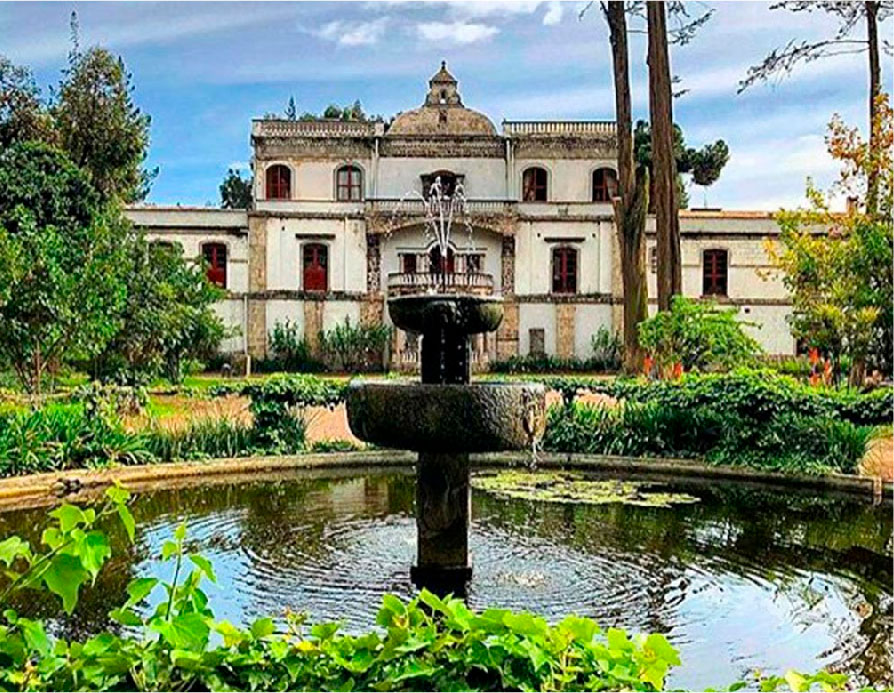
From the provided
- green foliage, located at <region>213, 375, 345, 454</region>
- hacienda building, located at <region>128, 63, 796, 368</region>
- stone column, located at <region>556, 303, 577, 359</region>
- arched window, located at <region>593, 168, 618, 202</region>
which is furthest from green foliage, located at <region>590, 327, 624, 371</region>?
green foliage, located at <region>213, 375, 345, 454</region>

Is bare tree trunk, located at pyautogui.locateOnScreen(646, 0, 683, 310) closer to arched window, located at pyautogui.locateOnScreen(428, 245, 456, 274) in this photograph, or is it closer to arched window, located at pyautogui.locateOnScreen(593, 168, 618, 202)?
arched window, located at pyautogui.locateOnScreen(428, 245, 456, 274)

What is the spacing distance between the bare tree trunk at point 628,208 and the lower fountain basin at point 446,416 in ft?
45.3

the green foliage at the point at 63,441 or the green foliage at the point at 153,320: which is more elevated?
the green foliage at the point at 153,320

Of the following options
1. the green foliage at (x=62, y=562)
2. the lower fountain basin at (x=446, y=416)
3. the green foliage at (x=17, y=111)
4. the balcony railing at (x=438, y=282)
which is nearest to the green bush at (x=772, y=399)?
the lower fountain basin at (x=446, y=416)

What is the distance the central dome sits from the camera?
37000 millimetres

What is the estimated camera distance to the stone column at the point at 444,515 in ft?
19.6

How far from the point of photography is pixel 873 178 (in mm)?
19641

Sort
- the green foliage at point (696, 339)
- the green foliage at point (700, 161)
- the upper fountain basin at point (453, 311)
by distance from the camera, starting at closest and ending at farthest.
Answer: the upper fountain basin at point (453, 311) → the green foliage at point (696, 339) → the green foliage at point (700, 161)

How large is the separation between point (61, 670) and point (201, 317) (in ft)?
65.1

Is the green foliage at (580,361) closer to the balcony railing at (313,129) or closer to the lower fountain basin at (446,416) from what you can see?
the balcony railing at (313,129)

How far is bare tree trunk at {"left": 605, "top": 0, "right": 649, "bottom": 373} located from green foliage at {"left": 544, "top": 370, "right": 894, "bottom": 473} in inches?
297

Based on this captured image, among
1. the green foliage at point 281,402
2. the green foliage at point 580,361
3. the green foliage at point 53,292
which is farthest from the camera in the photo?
the green foliage at point 580,361

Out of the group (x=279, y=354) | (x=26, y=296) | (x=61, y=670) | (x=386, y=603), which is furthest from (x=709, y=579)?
(x=279, y=354)

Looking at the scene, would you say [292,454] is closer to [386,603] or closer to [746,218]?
[386,603]
